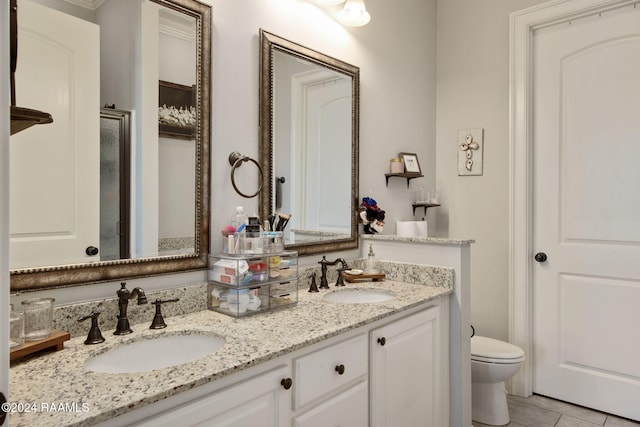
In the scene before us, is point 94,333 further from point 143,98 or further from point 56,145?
point 143,98

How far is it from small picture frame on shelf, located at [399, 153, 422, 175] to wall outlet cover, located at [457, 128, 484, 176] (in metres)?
0.39

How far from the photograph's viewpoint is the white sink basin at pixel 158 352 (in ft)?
3.83

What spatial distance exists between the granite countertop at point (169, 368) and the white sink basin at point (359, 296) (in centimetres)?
28

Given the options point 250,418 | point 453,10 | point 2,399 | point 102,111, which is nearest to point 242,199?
point 102,111

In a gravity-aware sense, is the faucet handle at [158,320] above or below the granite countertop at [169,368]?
above

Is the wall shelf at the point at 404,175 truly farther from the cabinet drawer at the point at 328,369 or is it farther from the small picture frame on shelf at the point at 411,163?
the cabinet drawer at the point at 328,369

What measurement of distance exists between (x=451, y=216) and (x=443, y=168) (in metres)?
0.37

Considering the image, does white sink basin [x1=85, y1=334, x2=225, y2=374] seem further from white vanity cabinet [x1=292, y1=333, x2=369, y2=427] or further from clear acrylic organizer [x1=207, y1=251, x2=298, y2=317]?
white vanity cabinet [x1=292, y1=333, x2=369, y2=427]

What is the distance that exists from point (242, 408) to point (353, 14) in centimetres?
199

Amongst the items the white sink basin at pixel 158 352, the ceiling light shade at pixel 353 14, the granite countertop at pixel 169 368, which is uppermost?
the ceiling light shade at pixel 353 14

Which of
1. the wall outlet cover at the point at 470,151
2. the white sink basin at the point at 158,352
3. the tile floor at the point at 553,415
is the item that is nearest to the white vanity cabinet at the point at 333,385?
the white sink basin at the point at 158,352

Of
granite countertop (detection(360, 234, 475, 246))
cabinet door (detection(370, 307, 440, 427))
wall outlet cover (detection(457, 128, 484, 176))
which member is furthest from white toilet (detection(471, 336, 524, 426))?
wall outlet cover (detection(457, 128, 484, 176))

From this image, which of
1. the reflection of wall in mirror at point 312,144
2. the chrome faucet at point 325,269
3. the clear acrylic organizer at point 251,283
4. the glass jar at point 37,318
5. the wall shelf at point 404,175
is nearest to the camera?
the glass jar at point 37,318

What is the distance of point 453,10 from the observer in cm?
291
